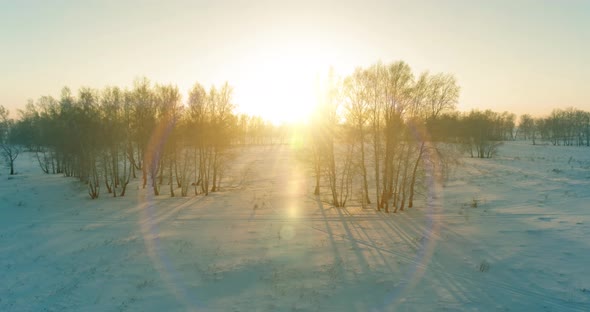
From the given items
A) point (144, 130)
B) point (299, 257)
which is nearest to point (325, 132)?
point (299, 257)

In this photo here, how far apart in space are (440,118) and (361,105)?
588 cm

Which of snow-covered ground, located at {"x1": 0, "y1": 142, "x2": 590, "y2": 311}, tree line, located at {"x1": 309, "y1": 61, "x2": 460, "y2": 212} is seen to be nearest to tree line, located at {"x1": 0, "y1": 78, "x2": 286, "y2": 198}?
snow-covered ground, located at {"x1": 0, "y1": 142, "x2": 590, "y2": 311}

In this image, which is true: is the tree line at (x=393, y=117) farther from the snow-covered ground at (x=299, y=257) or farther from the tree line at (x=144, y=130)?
the tree line at (x=144, y=130)

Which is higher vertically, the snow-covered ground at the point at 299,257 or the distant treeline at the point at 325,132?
the distant treeline at the point at 325,132

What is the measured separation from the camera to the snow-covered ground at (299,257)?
9664 millimetres

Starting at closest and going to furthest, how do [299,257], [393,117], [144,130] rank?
[299,257]
[393,117]
[144,130]

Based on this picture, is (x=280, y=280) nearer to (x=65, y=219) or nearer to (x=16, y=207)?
(x=65, y=219)

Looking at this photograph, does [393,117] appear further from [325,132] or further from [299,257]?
[299,257]

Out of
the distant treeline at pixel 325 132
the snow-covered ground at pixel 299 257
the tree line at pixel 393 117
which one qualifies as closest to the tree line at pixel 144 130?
the distant treeline at pixel 325 132

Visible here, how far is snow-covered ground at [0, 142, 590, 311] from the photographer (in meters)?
9.66

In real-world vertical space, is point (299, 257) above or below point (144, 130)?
below

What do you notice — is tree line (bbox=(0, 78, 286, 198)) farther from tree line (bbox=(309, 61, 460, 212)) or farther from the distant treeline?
tree line (bbox=(309, 61, 460, 212))

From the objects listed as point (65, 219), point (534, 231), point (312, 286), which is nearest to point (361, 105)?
point (534, 231)

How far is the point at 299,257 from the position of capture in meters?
13.3
